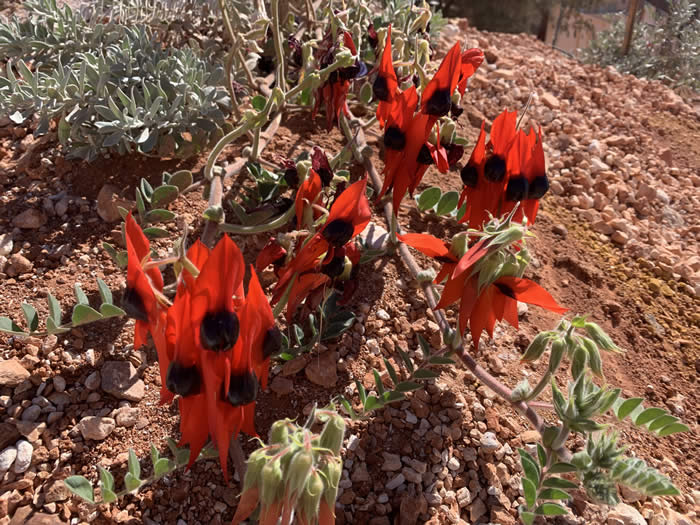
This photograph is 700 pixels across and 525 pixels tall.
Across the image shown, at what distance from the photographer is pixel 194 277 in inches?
40.3

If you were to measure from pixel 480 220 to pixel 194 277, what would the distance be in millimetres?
Answer: 726

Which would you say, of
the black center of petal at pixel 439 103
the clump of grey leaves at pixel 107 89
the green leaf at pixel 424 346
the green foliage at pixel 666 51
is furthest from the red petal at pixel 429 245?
the green foliage at pixel 666 51

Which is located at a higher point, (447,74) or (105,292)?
(447,74)

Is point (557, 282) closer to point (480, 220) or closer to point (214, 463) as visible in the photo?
point (480, 220)

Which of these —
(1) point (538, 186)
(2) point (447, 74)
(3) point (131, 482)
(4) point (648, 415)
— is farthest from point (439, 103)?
(3) point (131, 482)

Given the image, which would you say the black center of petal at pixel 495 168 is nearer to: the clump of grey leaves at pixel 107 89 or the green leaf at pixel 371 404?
the green leaf at pixel 371 404

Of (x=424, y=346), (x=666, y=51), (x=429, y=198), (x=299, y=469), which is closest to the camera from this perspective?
(x=299, y=469)

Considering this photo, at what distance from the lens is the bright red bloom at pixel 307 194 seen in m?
1.38

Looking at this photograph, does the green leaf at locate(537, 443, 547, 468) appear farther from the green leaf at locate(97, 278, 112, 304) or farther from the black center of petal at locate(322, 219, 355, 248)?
the green leaf at locate(97, 278, 112, 304)

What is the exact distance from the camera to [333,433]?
96cm

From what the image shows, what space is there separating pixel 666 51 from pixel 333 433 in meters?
4.57

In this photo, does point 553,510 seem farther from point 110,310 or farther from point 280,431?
point 110,310

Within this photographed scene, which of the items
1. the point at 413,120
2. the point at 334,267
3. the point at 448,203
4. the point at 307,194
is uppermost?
the point at 413,120

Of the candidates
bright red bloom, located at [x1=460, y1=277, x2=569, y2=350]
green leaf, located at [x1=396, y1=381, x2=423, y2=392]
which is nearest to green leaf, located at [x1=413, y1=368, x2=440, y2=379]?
green leaf, located at [x1=396, y1=381, x2=423, y2=392]
